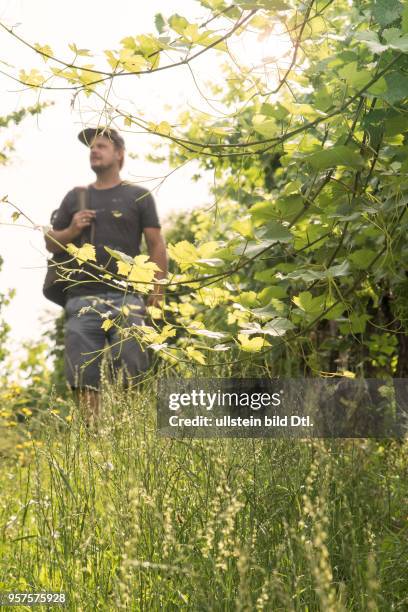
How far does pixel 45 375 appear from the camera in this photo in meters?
6.96

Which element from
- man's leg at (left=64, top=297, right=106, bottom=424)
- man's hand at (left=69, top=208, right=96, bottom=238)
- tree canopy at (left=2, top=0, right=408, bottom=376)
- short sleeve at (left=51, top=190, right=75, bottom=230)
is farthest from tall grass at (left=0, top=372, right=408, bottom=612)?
short sleeve at (left=51, top=190, right=75, bottom=230)

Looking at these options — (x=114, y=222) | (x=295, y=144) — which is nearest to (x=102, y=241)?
(x=114, y=222)

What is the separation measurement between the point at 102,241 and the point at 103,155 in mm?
561

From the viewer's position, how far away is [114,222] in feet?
14.9

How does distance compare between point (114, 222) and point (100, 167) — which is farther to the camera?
point (100, 167)

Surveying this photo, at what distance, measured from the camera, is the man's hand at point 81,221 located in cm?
450

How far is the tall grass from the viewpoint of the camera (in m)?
1.83

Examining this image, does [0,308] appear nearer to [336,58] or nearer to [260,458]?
[260,458]

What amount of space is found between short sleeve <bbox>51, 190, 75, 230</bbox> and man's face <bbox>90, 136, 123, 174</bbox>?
24 cm

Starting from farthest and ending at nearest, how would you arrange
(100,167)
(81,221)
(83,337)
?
(100,167), (81,221), (83,337)

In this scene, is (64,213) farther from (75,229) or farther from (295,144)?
(295,144)

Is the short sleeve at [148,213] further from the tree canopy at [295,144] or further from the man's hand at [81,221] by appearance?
the tree canopy at [295,144]

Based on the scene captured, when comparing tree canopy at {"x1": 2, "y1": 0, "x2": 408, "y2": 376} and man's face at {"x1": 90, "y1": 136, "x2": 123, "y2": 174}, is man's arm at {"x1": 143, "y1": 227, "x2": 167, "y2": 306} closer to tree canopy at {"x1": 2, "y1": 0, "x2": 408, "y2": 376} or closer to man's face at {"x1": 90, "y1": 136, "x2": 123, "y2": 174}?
man's face at {"x1": 90, "y1": 136, "x2": 123, "y2": 174}

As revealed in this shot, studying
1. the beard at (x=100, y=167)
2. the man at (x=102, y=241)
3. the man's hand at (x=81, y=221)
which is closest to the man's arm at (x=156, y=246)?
the man at (x=102, y=241)
